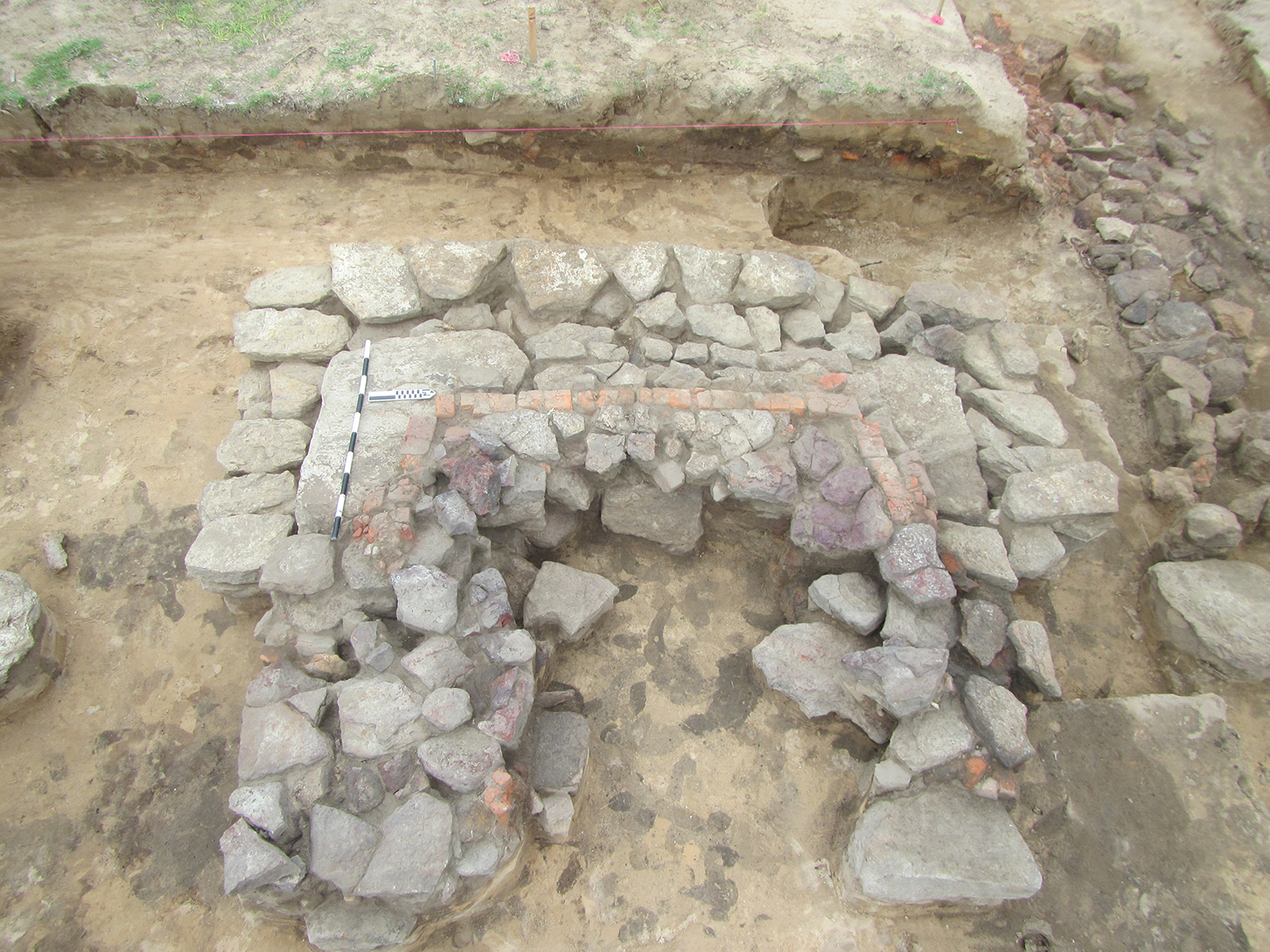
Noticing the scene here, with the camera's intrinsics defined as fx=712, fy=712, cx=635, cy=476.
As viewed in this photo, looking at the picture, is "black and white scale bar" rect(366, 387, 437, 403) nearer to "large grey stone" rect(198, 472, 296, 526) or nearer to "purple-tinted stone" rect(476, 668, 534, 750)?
"large grey stone" rect(198, 472, 296, 526)

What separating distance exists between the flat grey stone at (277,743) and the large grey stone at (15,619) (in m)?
1.32

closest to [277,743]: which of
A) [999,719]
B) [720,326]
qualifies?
[999,719]

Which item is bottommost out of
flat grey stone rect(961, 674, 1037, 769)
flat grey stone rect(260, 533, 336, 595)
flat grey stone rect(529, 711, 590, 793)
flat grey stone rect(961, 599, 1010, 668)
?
flat grey stone rect(529, 711, 590, 793)

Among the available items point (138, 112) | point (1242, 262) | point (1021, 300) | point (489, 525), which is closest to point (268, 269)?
point (138, 112)

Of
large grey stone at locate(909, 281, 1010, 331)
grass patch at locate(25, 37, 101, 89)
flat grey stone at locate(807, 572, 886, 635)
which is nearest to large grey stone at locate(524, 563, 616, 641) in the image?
flat grey stone at locate(807, 572, 886, 635)

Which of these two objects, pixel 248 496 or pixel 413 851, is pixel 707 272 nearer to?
pixel 248 496

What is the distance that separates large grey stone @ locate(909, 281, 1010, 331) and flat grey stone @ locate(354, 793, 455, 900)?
4325 mm

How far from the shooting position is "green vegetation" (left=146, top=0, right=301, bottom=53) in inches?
233

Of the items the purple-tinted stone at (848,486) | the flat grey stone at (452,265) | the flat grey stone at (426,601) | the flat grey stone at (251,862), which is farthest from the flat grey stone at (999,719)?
the flat grey stone at (452,265)

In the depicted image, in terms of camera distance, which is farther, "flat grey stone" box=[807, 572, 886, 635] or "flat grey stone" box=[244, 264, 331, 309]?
"flat grey stone" box=[244, 264, 331, 309]

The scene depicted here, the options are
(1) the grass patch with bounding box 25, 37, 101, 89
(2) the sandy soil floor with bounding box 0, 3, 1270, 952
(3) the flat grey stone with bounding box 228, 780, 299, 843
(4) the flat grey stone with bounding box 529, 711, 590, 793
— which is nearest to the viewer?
(3) the flat grey stone with bounding box 228, 780, 299, 843

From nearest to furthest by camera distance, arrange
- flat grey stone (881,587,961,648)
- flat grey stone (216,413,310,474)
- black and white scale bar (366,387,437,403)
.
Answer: flat grey stone (881,587,961,648)
black and white scale bar (366,387,437,403)
flat grey stone (216,413,310,474)

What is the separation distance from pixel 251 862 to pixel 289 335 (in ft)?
10.2

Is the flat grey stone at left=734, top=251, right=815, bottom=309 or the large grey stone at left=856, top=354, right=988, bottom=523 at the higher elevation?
the flat grey stone at left=734, top=251, right=815, bottom=309
